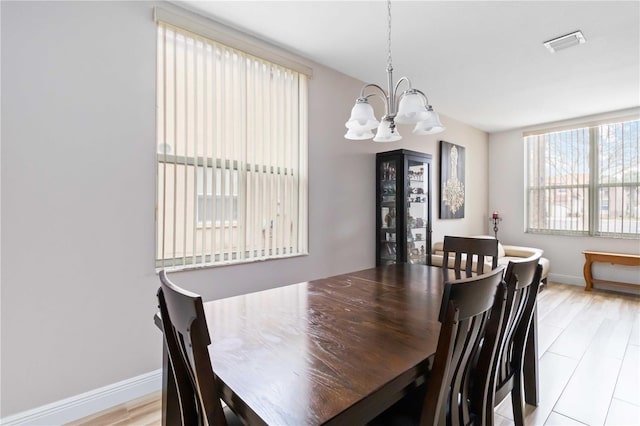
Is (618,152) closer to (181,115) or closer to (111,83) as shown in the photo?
(181,115)

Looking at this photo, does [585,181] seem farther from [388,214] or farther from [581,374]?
[581,374]

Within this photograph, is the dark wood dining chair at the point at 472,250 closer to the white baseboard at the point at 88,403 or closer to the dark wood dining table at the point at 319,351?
the dark wood dining table at the point at 319,351

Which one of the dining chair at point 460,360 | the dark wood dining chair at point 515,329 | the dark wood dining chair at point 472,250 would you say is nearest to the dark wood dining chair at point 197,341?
the dining chair at point 460,360

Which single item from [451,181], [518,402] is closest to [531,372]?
[518,402]

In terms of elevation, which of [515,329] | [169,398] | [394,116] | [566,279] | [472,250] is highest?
[394,116]

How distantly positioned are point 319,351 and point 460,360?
1.50 feet

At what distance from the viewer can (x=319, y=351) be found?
965mm

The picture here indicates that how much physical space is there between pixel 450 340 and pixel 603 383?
2183mm

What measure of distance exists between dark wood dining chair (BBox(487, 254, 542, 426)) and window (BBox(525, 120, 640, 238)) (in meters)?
4.49

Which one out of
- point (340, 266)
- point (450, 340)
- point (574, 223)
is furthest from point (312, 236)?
point (574, 223)

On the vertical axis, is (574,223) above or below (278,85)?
below

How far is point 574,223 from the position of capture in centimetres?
477

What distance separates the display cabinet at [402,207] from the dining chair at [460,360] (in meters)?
2.21

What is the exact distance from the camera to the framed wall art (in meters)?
4.48
